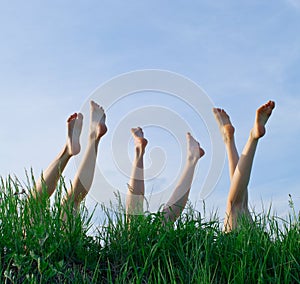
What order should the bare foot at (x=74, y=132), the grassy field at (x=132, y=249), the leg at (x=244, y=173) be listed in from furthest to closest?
the bare foot at (x=74, y=132)
the leg at (x=244, y=173)
the grassy field at (x=132, y=249)

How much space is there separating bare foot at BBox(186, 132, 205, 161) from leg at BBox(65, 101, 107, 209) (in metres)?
1.05

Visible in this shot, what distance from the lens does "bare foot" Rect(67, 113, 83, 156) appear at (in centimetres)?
472

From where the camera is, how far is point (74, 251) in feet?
10.4

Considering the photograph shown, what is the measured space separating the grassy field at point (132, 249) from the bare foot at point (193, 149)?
1832 millimetres

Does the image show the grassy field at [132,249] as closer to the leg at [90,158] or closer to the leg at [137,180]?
the leg at [137,180]

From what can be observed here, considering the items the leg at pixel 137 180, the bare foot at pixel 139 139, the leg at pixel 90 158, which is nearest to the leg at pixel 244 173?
the leg at pixel 137 180

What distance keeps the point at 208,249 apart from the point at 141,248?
0.44 m

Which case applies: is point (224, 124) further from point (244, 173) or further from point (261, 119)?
point (244, 173)

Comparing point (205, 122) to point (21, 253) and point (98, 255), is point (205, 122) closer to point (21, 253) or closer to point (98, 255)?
point (98, 255)

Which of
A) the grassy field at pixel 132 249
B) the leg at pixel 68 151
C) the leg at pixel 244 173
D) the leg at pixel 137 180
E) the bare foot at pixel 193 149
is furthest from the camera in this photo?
the bare foot at pixel 193 149

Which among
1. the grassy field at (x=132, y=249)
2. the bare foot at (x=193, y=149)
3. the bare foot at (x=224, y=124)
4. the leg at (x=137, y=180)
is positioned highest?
the bare foot at (x=224, y=124)

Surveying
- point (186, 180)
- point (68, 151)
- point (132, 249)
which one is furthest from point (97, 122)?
point (132, 249)

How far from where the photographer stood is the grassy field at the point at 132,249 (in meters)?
2.97

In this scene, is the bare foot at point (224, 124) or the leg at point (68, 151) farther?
the bare foot at point (224, 124)
